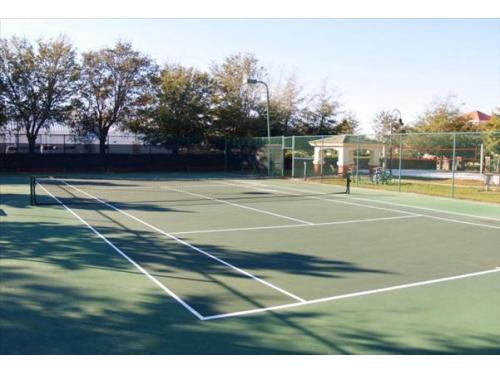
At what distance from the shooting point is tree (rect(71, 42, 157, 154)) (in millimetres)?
37125

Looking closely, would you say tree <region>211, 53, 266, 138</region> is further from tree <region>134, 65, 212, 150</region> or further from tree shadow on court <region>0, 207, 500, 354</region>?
tree shadow on court <region>0, 207, 500, 354</region>

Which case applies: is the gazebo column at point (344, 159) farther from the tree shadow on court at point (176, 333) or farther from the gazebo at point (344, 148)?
the tree shadow on court at point (176, 333)

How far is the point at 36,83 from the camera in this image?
34.6 meters

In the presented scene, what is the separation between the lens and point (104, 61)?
37750 mm

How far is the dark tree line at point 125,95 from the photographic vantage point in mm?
34469

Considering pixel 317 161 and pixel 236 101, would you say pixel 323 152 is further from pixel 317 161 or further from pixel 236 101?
pixel 236 101

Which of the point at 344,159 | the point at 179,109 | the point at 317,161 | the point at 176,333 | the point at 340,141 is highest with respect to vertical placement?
the point at 179,109

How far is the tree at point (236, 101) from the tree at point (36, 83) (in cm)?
1199

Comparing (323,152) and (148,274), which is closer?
(148,274)

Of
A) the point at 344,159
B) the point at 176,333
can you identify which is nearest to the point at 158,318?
the point at 176,333

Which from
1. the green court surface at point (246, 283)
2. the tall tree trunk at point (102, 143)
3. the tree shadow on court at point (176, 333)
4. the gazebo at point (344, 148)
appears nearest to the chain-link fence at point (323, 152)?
the gazebo at point (344, 148)

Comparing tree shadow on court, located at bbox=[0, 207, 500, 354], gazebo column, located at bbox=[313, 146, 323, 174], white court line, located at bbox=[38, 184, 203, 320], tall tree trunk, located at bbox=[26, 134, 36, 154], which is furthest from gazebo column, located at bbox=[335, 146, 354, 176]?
tree shadow on court, located at bbox=[0, 207, 500, 354]

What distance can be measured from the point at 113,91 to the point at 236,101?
10.5 m

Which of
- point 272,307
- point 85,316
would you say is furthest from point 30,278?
point 272,307
